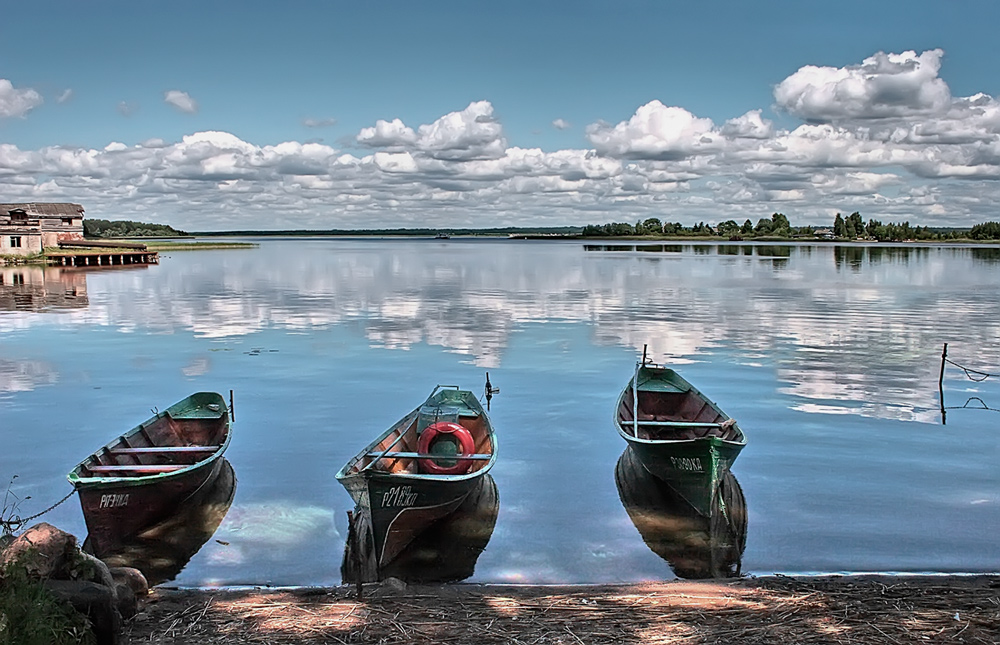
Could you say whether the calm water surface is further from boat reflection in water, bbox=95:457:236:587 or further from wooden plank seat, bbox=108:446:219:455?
wooden plank seat, bbox=108:446:219:455

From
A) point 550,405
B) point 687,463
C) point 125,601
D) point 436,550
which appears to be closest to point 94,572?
point 125,601

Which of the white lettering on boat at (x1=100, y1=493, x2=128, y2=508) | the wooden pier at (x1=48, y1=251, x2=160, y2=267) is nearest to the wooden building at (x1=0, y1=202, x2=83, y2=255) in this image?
the wooden pier at (x1=48, y1=251, x2=160, y2=267)

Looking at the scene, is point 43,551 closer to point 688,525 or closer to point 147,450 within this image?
point 147,450

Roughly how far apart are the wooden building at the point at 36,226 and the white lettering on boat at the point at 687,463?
100 meters

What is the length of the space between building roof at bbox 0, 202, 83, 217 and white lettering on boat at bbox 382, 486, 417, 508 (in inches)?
4386

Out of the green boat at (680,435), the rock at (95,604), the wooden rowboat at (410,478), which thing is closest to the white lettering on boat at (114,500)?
the wooden rowboat at (410,478)

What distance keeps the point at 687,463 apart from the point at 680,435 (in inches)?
113

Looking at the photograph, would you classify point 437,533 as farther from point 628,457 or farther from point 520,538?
point 628,457

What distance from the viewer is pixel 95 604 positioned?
7664 millimetres

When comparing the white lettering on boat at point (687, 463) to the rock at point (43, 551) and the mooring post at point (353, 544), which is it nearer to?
the mooring post at point (353, 544)

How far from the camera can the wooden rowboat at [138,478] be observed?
11.7 meters

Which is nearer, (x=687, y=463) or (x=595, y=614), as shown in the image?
(x=595, y=614)

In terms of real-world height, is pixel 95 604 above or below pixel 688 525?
above

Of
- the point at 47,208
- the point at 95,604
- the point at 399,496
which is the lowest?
the point at 399,496
